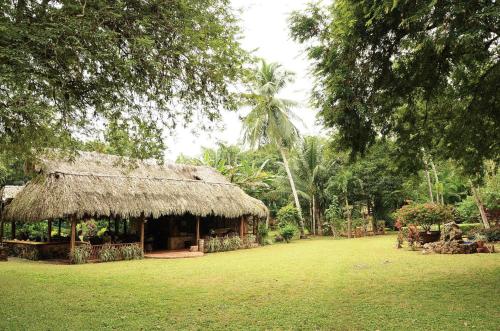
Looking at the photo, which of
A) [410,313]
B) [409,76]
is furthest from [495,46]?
[410,313]

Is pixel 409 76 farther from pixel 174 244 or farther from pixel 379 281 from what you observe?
pixel 174 244

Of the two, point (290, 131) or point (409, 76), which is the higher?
point (290, 131)

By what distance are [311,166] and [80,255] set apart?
670 inches

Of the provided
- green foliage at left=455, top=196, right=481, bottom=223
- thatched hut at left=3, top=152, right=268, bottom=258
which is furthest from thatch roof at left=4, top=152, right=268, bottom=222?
green foliage at left=455, top=196, right=481, bottom=223

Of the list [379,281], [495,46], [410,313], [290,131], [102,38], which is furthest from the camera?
[290,131]

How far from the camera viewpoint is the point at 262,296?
299 inches

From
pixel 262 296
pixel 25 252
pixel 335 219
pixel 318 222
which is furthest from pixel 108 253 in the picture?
pixel 318 222

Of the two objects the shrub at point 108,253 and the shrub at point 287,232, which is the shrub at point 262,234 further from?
the shrub at point 108,253

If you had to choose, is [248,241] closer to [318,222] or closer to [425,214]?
[425,214]

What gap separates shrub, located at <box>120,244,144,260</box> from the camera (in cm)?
1473

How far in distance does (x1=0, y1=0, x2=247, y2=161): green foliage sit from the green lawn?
9.28ft

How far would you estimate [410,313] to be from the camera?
5996 millimetres

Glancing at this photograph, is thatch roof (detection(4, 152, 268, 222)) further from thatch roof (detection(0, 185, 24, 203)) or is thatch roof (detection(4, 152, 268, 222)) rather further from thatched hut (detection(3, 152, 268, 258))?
thatch roof (detection(0, 185, 24, 203))

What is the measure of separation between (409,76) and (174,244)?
14216 millimetres
